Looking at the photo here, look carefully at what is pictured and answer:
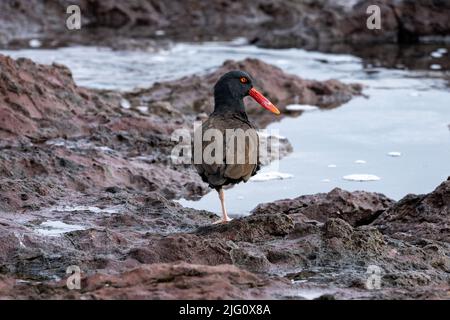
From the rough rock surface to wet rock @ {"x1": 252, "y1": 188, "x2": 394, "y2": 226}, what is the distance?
9623mm

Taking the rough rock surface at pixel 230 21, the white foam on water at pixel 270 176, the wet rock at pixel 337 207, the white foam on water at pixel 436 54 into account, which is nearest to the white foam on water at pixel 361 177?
the white foam on water at pixel 270 176

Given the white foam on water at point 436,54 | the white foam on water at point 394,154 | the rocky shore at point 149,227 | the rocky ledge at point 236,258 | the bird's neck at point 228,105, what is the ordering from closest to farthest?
the rocky ledge at point 236,258 → the rocky shore at point 149,227 → the bird's neck at point 228,105 → the white foam on water at point 394,154 → the white foam on water at point 436,54

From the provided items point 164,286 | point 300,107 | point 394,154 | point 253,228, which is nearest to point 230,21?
point 300,107

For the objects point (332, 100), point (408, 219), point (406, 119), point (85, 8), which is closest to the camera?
point (408, 219)

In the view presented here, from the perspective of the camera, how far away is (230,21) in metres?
18.7

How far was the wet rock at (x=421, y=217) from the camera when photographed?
5.71 m

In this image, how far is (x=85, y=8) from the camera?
1848cm

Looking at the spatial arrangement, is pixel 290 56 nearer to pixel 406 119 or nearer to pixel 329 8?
pixel 329 8

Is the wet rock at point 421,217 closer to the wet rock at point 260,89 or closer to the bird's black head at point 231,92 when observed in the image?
the bird's black head at point 231,92

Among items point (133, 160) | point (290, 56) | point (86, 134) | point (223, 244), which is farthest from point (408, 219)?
point (290, 56)

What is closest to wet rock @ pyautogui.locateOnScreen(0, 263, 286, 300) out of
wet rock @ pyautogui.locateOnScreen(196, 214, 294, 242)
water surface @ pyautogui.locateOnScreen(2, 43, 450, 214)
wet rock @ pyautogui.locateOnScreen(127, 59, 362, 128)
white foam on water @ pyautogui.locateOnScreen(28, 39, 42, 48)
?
wet rock @ pyautogui.locateOnScreen(196, 214, 294, 242)

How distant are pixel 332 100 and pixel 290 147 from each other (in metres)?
2.42

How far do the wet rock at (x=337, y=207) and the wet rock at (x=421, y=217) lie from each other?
0.89 feet

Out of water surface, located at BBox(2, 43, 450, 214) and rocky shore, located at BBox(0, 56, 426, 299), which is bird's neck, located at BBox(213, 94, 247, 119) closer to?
rocky shore, located at BBox(0, 56, 426, 299)
